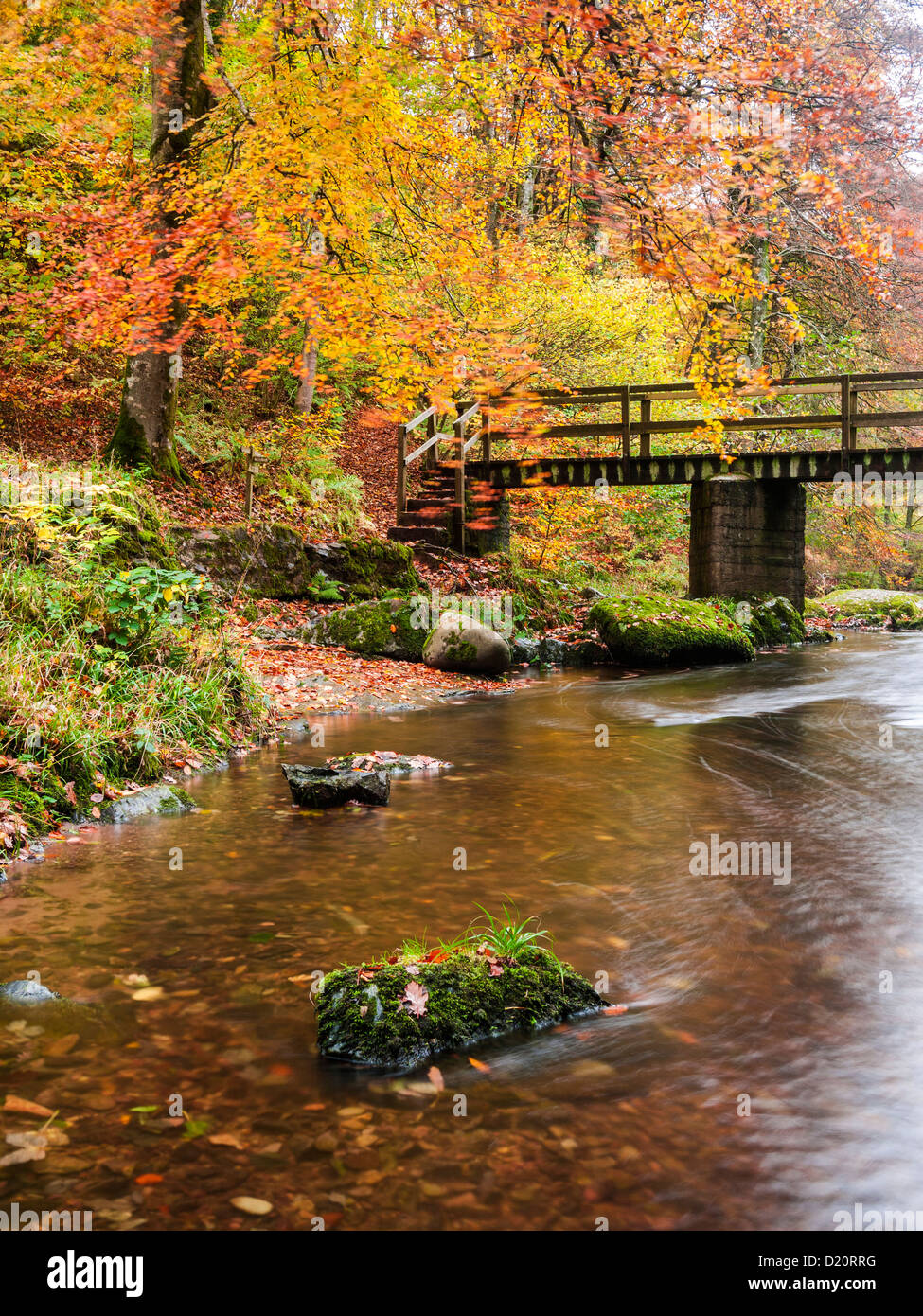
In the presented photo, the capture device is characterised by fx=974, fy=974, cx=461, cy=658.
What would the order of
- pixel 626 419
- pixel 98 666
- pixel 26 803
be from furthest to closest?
pixel 626 419 → pixel 98 666 → pixel 26 803

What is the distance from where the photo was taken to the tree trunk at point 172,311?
12.0m

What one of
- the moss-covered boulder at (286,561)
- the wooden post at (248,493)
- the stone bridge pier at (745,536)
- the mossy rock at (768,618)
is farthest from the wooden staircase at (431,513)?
the mossy rock at (768,618)

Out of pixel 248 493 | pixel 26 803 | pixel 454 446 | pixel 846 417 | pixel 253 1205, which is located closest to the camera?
pixel 253 1205

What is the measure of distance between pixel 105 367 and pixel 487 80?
9247 millimetres

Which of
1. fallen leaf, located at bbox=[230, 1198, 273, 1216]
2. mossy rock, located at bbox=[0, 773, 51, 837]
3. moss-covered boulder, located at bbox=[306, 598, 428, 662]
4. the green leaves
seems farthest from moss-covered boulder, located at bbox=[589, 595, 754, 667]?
fallen leaf, located at bbox=[230, 1198, 273, 1216]

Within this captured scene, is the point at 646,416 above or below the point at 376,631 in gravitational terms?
above

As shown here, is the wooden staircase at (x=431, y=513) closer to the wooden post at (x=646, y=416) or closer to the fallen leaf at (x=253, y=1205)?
the wooden post at (x=646, y=416)

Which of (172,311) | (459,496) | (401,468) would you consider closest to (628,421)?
(459,496)

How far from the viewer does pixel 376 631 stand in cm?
1283

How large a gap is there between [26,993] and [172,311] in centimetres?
1008

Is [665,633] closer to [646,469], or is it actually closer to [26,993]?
[646,469]

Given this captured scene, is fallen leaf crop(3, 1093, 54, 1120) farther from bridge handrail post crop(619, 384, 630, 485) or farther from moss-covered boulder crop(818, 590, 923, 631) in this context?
moss-covered boulder crop(818, 590, 923, 631)

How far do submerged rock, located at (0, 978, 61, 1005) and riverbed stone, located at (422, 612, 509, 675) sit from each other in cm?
929

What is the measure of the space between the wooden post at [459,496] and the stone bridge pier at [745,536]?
4.55 m
